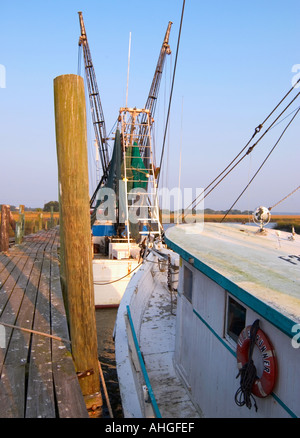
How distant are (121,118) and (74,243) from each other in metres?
17.1

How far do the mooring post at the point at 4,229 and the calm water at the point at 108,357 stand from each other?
4651 millimetres

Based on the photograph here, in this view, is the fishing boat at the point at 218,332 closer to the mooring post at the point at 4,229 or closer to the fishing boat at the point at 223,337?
the fishing boat at the point at 223,337

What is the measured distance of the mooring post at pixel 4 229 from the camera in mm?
11094

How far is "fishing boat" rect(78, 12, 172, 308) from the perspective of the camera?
1454 cm

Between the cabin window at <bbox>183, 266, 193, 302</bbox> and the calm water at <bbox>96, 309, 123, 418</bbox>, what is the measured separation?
2.29 meters

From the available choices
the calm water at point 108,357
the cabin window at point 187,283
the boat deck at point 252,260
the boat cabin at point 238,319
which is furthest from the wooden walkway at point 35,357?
the cabin window at point 187,283

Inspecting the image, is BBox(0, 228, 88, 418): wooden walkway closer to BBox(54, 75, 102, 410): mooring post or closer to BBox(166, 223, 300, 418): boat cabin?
BBox(54, 75, 102, 410): mooring post

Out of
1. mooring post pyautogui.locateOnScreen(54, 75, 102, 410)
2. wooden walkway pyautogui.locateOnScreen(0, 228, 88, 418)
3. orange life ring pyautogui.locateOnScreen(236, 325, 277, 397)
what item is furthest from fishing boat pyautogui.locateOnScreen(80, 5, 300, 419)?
wooden walkway pyautogui.locateOnScreen(0, 228, 88, 418)

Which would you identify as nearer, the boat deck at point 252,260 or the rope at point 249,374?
the boat deck at point 252,260

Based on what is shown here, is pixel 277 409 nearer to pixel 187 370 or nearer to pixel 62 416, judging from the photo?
pixel 62 416

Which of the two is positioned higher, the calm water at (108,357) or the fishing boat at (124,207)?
the fishing boat at (124,207)

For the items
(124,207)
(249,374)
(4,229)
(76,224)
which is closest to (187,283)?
(249,374)
